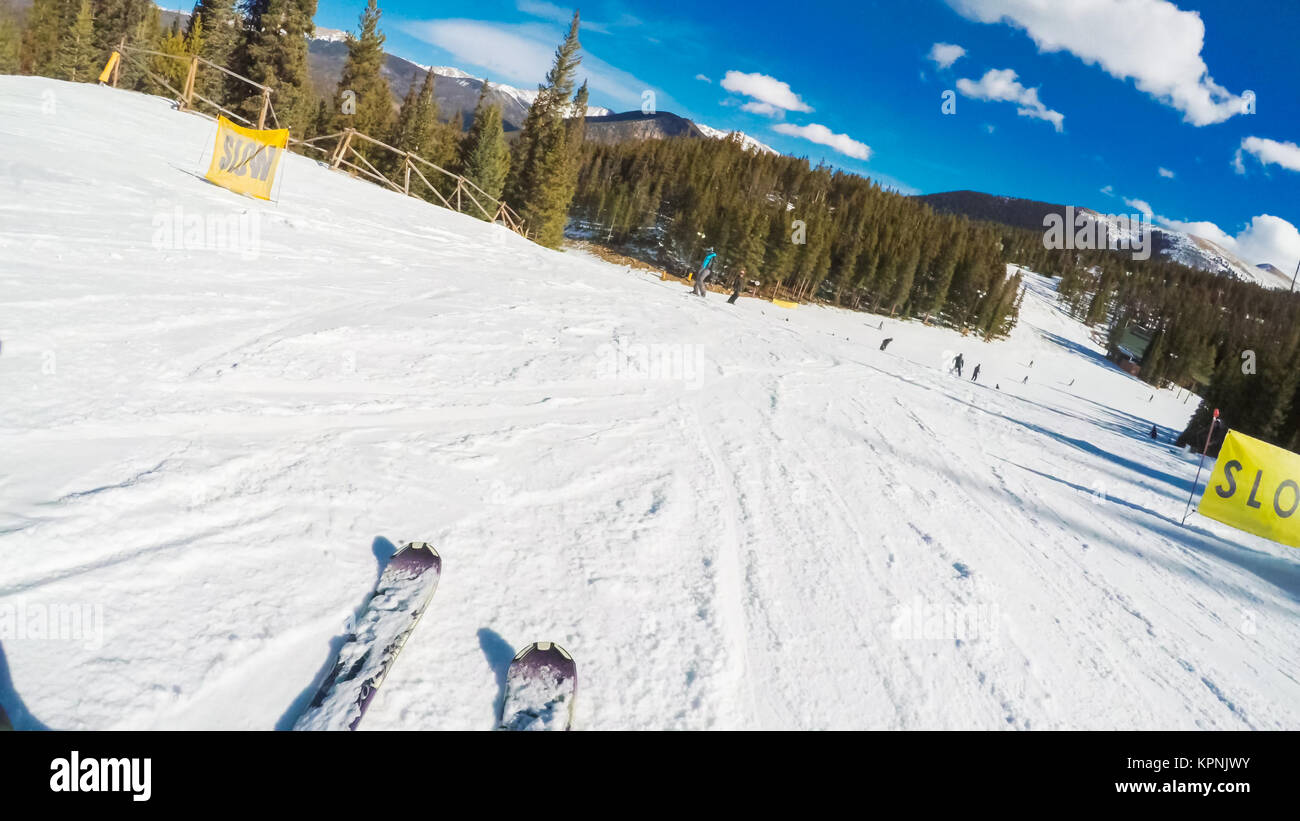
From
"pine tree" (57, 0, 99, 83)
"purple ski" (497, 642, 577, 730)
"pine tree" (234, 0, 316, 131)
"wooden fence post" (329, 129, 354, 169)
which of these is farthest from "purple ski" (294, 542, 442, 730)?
"pine tree" (57, 0, 99, 83)

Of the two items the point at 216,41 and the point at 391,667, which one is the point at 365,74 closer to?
the point at 216,41

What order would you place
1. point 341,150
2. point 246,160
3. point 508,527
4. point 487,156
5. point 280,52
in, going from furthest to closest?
1. point 487,156
2. point 280,52
3. point 341,150
4. point 246,160
5. point 508,527

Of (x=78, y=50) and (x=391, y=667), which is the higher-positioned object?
(x=78, y=50)

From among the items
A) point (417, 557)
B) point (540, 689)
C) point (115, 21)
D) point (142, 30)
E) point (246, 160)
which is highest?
point (142, 30)

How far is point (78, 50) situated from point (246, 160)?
50.7 metres

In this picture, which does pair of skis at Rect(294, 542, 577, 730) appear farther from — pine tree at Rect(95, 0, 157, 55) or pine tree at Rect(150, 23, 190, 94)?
pine tree at Rect(95, 0, 157, 55)

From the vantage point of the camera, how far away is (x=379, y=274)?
33.2 feet

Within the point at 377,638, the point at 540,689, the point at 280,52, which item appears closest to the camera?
the point at 540,689

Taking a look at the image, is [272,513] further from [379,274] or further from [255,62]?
[255,62]

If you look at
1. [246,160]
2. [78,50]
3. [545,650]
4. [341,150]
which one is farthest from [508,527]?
[78,50]

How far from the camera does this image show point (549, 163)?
1791 inches

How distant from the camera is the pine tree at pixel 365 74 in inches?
1614

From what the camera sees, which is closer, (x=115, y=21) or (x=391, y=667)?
(x=391, y=667)
